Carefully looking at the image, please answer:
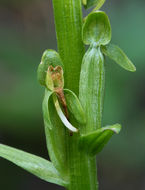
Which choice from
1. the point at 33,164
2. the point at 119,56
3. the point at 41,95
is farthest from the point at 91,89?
the point at 41,95

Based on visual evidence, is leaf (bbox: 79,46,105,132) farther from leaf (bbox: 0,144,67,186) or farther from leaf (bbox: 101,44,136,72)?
leaf (bbox: 0,144,67,186)

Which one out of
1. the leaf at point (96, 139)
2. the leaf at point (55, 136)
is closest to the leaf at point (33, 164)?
the leaf at point (55, 136)

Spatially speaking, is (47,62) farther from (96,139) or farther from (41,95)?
(41,95)

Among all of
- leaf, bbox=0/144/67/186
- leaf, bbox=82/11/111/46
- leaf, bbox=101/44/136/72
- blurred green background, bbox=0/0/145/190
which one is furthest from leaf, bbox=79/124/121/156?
blurred green background, bbox=0/0/145/190

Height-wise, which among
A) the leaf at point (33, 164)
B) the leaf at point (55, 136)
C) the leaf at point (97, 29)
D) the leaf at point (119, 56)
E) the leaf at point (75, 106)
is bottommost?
the leaf at point (33, 164)

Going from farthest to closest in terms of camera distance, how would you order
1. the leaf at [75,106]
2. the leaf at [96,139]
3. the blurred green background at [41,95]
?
the blurred green background at [41,95] → the leaf at [75,106] → the leaf at [96,139]

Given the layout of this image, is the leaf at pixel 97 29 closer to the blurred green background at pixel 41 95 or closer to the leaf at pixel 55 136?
the leaf at pixel 55 136
